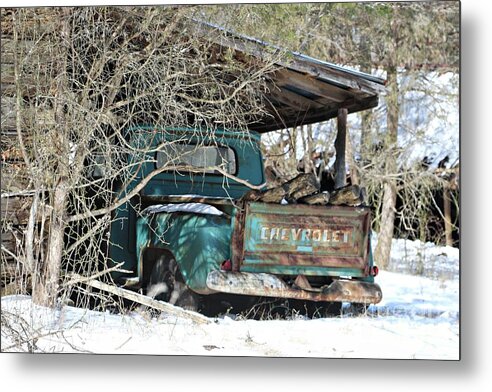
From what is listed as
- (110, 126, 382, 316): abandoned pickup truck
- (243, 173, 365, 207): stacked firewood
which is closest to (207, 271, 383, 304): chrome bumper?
(110, 126, 382, 316): abandoned pickup truck

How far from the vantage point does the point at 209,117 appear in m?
6.44

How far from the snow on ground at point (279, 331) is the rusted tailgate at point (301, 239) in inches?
12.9

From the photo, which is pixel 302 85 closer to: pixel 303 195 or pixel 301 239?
pixel 303 195

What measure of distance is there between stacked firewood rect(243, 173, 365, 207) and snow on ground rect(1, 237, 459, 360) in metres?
0.60

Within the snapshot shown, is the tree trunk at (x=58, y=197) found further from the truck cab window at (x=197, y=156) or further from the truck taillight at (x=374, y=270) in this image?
the truck taillight at (x=374, y=270)

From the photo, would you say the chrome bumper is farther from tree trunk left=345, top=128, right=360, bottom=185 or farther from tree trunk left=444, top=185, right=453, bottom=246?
tree trunk left=345, top=128, right=360, bottom=185

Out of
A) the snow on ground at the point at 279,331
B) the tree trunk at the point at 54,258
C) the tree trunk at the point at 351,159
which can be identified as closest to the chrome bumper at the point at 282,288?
the snow on ground at the point at 279,331

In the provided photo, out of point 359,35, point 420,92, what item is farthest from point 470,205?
point 359,35

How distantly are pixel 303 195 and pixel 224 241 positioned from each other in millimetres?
601

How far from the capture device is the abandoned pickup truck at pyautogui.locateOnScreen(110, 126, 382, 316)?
611 cm

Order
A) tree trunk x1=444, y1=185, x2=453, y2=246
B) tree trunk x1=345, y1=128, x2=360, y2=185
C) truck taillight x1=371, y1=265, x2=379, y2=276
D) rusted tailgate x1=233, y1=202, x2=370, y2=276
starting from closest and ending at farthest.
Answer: rusted tailgate x1=233, y1=202, x2=370, y2=276 → tree trunk x1=444, y1=185, x2=453, y2=246 → truck taillight x1=371, y1=265, x2=379, y2=276 → tree trunk x1=345, y1=128, x2=360, y2=185

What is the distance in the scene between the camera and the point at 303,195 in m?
6.16

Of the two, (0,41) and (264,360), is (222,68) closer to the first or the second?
(0,41)

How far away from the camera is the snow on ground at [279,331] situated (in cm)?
611
